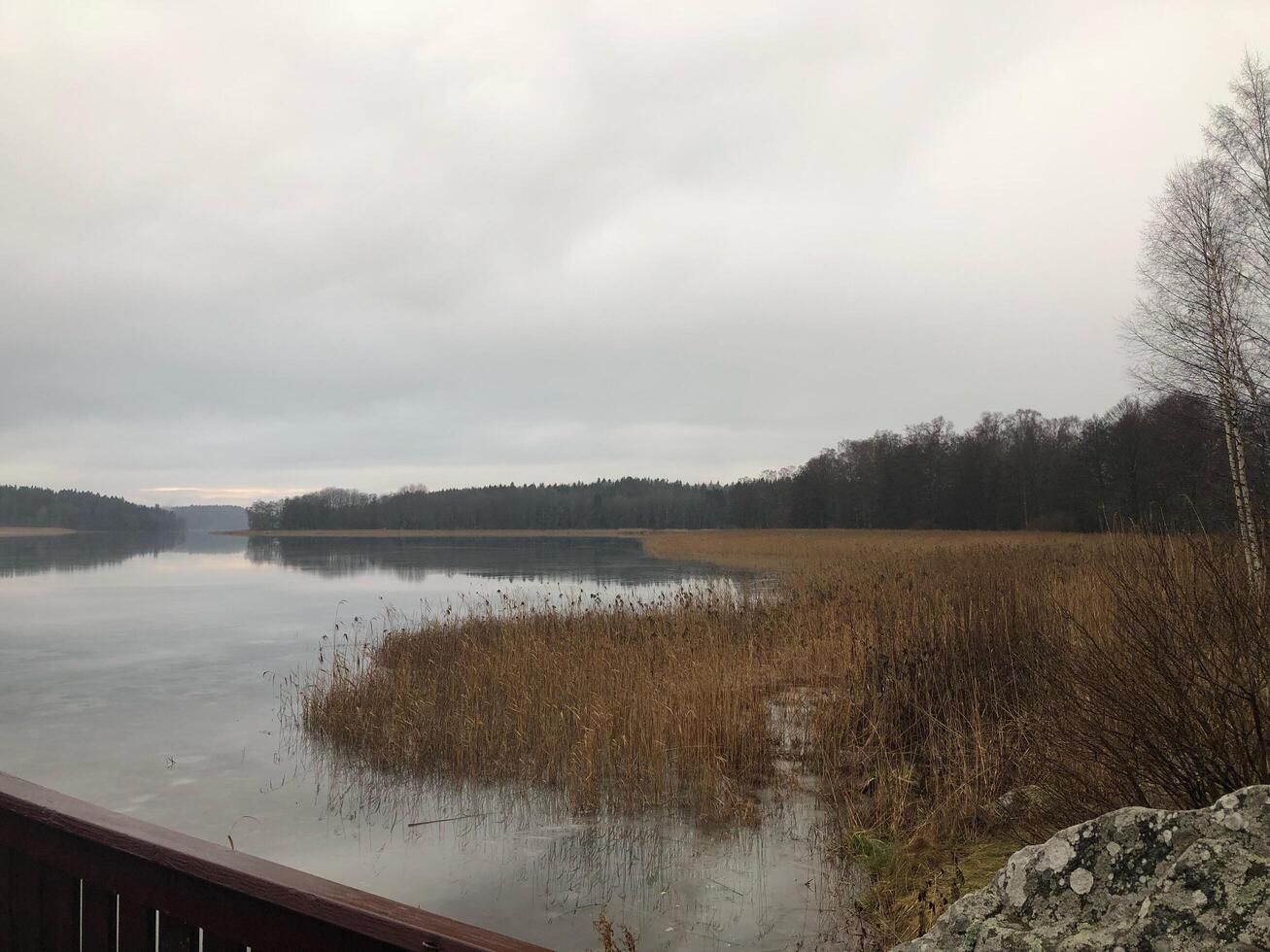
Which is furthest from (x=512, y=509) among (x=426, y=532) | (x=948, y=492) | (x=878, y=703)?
(x=878, y=703)

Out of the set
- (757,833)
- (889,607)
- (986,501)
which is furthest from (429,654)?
(986,501)

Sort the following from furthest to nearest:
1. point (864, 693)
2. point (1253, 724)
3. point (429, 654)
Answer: point (429, 654) < point (864, 693) < point (1253, 724)

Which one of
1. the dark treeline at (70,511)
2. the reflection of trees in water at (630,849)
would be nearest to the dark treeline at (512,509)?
the dark treeline at (70,511)

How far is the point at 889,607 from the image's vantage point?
10305 mm

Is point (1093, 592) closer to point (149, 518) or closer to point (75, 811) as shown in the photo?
point (75, 811)

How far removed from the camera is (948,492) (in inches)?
2483

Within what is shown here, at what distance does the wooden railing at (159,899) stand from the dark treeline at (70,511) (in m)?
152

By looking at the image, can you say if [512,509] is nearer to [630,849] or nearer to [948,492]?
[948,492]

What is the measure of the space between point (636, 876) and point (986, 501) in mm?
59977

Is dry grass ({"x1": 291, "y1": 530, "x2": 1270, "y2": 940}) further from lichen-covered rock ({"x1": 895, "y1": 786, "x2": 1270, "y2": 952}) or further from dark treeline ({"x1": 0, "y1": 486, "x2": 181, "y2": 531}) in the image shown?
dark treeline ({"x1": 0, "y1": 486, "x2": 181, "y2": 531})

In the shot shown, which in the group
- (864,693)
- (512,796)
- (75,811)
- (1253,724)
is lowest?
(512,796)

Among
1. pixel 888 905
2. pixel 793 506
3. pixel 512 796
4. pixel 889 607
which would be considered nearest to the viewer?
pixel 888 905

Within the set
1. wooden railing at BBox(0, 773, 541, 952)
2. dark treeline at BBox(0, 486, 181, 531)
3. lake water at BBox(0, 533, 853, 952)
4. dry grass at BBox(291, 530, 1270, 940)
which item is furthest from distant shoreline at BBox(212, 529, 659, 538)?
wooden railing at BBox(0, 773, 541, 952)

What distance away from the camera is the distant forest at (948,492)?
18.5 meters
